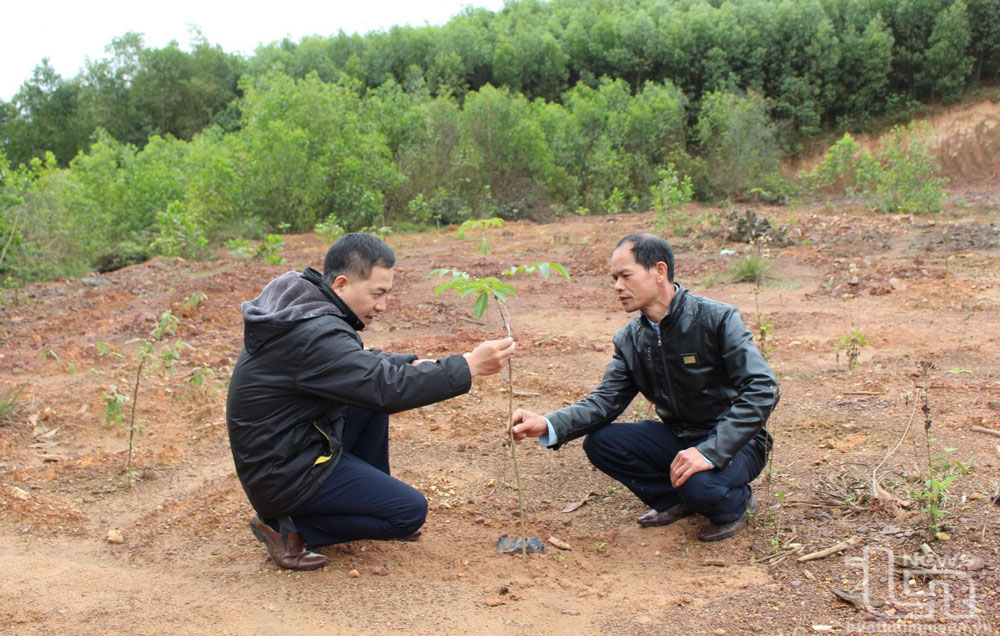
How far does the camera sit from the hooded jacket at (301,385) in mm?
2725

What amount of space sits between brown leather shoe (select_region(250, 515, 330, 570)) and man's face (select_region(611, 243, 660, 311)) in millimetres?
1486

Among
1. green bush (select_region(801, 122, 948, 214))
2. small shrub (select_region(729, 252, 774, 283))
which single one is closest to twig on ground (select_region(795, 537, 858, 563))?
small shrub (select_region(729, 252, 774, 283))

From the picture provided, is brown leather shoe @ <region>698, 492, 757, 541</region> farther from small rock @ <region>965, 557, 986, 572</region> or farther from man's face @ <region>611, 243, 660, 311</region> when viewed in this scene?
man's face @ <region>611, 243, 660, 311</region>

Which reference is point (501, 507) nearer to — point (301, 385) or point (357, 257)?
point (301, 385)

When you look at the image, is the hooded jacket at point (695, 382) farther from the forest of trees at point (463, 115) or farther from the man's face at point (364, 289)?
the forest of trees at point (463, 115)

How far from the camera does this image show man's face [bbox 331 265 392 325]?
288 cm

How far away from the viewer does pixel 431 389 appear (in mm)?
2758

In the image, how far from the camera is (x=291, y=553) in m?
3.00

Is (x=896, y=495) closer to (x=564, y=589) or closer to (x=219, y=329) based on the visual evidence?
(x=564, y=589)

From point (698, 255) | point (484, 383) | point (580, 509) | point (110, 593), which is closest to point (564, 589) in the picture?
point (580, 509)

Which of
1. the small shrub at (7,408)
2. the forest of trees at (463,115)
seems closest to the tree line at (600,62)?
the forest of trees at (463,115)

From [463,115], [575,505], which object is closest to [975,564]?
[575,505]

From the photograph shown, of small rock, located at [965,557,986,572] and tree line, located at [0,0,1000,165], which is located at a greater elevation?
tree line, located at [0,0,1000,165]

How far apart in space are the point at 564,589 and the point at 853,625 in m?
0.92
